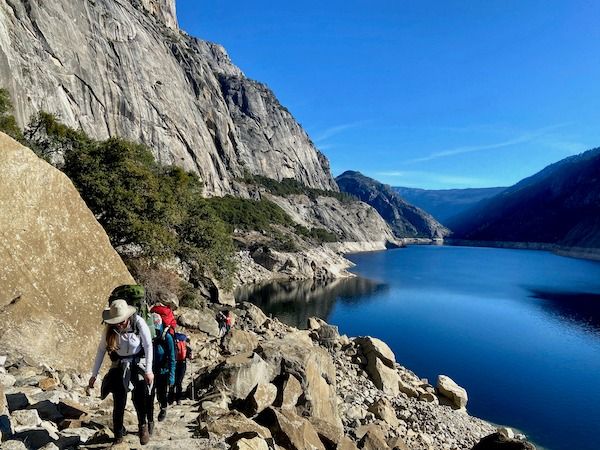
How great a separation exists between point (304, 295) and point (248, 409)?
5344 centimetres

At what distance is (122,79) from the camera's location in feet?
257

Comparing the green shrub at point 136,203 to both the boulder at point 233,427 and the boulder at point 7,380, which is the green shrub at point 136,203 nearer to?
the boulder at point 7,380

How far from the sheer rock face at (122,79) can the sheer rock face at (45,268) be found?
137 feet

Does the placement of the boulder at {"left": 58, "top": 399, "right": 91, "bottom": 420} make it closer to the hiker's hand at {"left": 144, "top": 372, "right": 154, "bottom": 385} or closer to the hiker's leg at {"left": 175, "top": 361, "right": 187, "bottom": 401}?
the hiker's leg at {"left": 175, "top": 361, "right": 187, "bottom": 401}

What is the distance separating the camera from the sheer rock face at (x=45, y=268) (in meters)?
10.6

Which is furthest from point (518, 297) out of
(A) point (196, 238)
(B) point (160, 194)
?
(B) point (160, 194)

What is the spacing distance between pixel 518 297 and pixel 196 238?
5390 centimetres

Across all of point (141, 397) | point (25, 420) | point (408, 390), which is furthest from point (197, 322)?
point (141, 397)

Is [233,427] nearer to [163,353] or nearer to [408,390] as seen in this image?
[163,353]

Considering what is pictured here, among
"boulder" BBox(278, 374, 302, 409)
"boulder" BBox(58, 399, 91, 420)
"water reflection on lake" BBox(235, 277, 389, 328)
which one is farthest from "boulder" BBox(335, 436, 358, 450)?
"water reflection on lake" BBox(235, 277, 389, 328)

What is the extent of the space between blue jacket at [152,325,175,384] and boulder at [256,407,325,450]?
7.89 ft

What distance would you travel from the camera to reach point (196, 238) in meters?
36.9

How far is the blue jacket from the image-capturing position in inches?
323

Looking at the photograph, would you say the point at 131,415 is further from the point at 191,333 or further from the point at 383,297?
the point at 383,297
